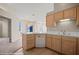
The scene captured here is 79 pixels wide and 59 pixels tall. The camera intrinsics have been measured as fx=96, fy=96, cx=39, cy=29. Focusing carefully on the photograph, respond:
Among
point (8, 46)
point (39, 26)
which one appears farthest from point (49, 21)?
point (8, 46)

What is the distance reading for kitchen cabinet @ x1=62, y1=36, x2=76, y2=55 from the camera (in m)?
2.74

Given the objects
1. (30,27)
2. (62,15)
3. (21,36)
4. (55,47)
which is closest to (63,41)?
(55,47)

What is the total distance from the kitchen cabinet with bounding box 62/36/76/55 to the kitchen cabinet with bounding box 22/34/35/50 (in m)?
1.04

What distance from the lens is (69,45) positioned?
2912mm

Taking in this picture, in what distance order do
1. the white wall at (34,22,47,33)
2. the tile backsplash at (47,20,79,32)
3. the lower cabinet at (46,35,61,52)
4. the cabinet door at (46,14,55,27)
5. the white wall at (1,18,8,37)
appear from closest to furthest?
1. the white wall at (34,22,47,33)
2. the white wall at (1,18,8,37)
3. the cabinet door at (46,14,55,27)
4. the tile backsplash at (47,20,79,32)
5. the lower cabinet at (46,35,61,52)

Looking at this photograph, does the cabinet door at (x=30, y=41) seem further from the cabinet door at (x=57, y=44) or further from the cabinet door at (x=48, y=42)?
the cabinet door at (x=57, y=44)

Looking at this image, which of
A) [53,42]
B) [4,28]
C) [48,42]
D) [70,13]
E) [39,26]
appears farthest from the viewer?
[53,42]

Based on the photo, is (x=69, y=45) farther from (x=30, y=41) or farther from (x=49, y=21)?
(x=30, y=41)

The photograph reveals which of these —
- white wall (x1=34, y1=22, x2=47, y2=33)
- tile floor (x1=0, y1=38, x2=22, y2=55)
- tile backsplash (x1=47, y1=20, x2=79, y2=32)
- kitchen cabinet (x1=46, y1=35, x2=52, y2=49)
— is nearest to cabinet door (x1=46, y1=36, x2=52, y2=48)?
kitchen cabinet (x1=46, y1=35, x2=52, y2=49)

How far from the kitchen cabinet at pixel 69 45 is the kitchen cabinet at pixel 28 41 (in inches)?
41.1

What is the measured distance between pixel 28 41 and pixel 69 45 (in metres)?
1.46

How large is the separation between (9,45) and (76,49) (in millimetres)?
2098

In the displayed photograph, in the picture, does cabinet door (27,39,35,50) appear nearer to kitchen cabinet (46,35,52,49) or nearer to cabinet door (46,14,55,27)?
kitchen cabinet (46,35,52,49)
